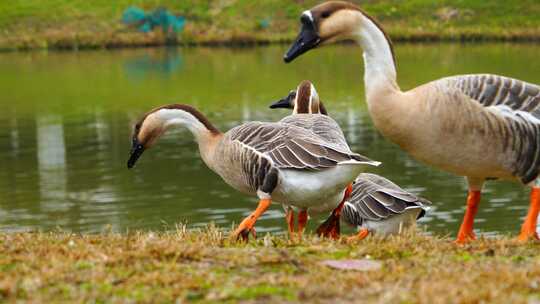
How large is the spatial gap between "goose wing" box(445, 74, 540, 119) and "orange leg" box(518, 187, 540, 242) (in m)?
0.77

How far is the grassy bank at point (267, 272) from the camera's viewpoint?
5570mm

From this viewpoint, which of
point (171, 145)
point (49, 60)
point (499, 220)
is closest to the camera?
point (499, 220)

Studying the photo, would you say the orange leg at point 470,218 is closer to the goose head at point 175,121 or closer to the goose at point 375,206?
the goose at point 375,206

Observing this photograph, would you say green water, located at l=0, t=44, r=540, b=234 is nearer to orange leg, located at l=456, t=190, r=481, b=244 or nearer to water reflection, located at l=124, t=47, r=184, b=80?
water reflection, located at l=124, t=47, r=184, b=80

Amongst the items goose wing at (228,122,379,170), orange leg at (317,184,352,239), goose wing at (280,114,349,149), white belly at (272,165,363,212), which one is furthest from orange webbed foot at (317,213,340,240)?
goose wing at (228,122,379,170)

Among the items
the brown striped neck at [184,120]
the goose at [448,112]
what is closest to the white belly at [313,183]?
the goose at [448,112]

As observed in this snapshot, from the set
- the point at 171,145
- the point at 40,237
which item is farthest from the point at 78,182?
the point at 40,237

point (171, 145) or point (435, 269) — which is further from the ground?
point (435, 269)

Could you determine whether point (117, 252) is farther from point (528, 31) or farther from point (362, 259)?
point (528, 31)

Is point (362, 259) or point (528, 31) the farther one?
point (528, 31)

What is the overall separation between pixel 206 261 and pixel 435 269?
1631 millimetres

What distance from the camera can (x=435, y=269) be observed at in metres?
6.26

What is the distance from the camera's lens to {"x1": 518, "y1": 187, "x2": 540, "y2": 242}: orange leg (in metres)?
8.28

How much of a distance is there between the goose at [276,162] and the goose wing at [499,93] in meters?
1.16
